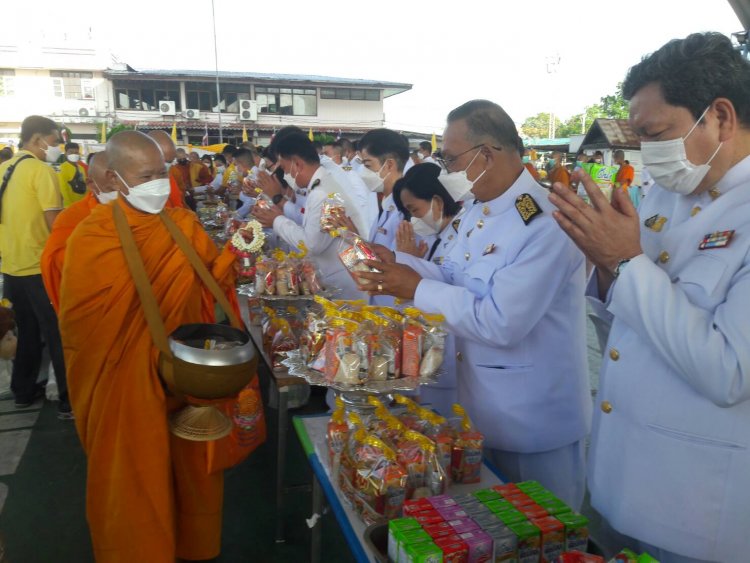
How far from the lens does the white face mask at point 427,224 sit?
10.3 ft

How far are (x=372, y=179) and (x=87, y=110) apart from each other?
33.9 m

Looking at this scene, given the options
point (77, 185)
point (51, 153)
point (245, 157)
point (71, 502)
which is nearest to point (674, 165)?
point (71, 502)

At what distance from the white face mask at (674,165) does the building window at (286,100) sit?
3646 centimetres

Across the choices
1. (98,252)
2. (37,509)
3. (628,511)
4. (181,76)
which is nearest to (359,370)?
(628,511)

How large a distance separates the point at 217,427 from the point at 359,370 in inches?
37.0

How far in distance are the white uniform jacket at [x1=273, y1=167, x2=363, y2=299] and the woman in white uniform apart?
72cm

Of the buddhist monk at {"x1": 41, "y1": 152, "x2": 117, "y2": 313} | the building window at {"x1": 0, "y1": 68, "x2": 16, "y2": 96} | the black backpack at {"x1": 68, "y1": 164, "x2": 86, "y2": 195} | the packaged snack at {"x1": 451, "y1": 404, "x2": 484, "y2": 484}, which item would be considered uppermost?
the building window at {"x1": 0, "y1": 68, "x2": 16, "y2": 96}

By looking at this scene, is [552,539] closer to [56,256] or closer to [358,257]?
[358,257]

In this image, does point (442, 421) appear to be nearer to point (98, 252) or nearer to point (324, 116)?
point (98, 252)

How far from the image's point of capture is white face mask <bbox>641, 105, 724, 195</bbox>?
4.37 ft

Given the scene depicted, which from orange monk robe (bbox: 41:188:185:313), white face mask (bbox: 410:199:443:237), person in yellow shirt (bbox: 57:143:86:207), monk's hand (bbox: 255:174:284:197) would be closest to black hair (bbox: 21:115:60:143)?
Result: person in yellow shirt (bbox: 57:143:86:207)

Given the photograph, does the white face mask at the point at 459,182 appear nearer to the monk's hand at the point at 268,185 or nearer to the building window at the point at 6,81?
the monk's hand at the point at 268,185

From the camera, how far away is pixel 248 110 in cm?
3288

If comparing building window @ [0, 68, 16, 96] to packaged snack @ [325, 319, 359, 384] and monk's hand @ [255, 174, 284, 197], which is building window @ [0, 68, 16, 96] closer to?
monk's hand @ [255, 174, 284, 197]
